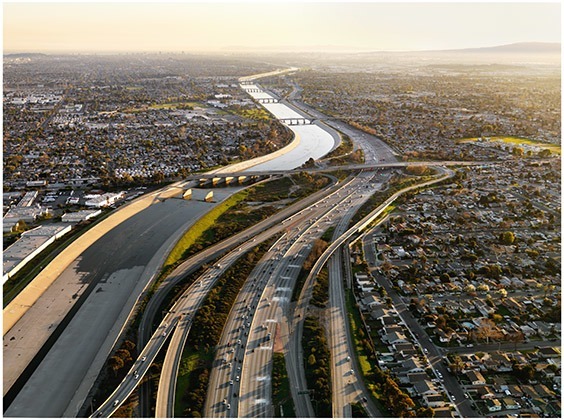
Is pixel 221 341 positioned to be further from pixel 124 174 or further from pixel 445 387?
pixel 124 174

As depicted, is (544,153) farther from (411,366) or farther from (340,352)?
(340,352)

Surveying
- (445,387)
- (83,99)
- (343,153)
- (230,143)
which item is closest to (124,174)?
(230,143)

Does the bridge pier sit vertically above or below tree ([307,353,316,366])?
above

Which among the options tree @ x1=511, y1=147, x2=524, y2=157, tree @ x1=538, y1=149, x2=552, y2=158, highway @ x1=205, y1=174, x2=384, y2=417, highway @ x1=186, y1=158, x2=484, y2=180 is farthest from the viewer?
tree @ x1=511, y1=147, x2=524, y2=157

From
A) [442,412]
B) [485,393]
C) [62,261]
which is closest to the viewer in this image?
[442,412]

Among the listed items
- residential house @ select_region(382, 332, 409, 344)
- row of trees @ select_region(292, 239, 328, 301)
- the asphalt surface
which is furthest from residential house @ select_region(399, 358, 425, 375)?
the asphalt surface

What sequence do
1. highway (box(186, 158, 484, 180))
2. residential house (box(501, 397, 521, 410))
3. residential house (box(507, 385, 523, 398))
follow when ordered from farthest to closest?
highway (box(186, 158, 484, 180)) → residential house (box(507, 385, 523, 398)) → residential house (box(501, 397, 521, 410))

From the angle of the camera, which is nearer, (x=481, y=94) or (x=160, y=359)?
(x=160, y=359)

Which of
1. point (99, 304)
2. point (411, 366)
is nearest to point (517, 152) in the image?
point (411, 366)

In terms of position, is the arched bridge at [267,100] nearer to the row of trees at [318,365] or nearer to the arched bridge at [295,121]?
the arched bridge at [295,121]

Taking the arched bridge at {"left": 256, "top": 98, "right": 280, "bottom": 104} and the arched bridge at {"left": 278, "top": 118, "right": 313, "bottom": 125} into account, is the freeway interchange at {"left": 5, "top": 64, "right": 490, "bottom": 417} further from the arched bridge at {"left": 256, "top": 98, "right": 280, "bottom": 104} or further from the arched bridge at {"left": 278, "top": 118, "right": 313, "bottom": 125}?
the arched bridge at {"left": 256, "top": 98, "right": 280, "bottom": 104}

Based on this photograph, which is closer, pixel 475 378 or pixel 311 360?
pixel 475 378
